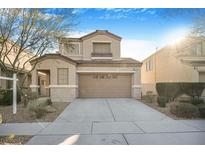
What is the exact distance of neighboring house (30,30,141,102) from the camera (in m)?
13.0

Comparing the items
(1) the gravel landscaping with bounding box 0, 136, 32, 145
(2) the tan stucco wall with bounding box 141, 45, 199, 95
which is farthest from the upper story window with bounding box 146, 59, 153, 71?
(1) the gravel landscaping with bounding box 0, 136, 32, 145

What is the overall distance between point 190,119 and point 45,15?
7.71 m

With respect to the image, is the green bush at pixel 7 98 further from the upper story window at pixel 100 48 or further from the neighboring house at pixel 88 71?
the upper story window at pixel 100 48

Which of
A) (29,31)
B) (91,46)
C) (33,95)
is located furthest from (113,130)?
(91,46)

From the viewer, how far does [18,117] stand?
8.77 m

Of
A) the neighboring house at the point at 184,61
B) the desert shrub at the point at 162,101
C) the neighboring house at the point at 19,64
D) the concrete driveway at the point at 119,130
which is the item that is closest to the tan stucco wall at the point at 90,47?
the neighboring house at the point at 19,64

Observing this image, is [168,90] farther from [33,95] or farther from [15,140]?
[15,140]

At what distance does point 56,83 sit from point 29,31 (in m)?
3.51

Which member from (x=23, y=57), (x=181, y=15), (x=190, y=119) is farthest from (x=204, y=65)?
(x=23, y=57)

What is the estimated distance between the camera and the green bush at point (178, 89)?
10047 mm

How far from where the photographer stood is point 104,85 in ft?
48.9

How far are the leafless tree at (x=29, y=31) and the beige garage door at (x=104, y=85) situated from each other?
368 cm

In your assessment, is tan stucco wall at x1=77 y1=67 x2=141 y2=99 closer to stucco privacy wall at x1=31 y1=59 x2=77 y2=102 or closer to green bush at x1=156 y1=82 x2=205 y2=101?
stucco privacy wall at x1=31 y1=59 x2=77 y2=102
